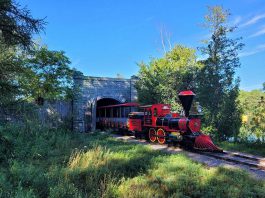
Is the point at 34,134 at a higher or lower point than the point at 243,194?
higher

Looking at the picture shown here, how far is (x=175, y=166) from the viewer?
25.2 ft

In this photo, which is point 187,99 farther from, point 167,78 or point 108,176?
point 108,176

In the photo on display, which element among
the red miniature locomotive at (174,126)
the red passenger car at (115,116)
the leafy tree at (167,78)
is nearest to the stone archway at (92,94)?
the red passenger car at (115,116)

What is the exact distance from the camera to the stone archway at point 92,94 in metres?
21.8

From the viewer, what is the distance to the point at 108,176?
6.38m

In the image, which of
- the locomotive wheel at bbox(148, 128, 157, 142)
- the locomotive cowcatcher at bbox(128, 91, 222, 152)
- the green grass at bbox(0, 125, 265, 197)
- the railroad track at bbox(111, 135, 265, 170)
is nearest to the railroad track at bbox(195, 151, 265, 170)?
the railroad track at bbox(111, 135, 265, 170)

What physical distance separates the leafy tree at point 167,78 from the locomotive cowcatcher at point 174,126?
11.5 feet

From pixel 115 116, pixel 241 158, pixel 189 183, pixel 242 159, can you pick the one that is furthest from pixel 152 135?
pixel 189 183

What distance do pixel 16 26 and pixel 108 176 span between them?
22.5 feet

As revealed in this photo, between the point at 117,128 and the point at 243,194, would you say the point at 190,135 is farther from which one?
the point at 117,128

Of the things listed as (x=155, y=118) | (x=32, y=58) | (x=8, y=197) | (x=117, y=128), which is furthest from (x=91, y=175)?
(x=32, y=58)

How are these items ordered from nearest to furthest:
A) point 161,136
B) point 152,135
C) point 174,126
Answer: point 174,126, point 161,136, point 152,135

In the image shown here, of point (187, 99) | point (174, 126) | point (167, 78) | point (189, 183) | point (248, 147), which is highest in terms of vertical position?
point (167, 78)

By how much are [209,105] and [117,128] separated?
744 cm
